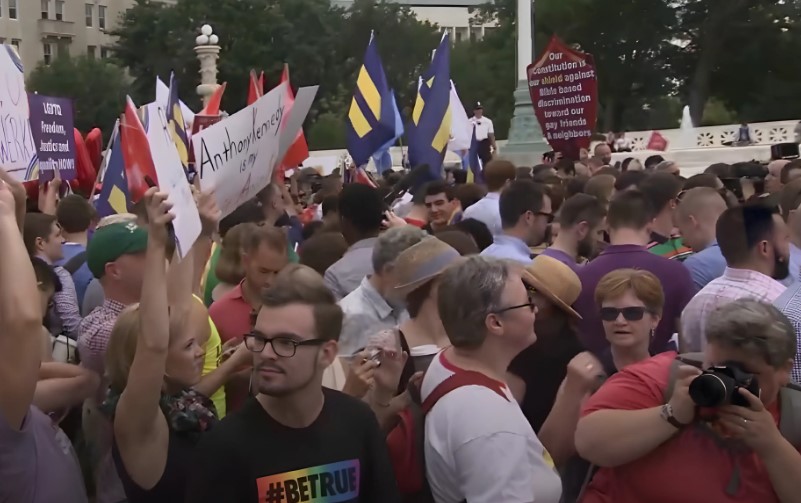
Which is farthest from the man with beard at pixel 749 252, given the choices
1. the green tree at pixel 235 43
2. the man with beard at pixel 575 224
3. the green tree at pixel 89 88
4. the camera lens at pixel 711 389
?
the green tree at pixel 89 88

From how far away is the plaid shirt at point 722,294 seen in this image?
4.77 m

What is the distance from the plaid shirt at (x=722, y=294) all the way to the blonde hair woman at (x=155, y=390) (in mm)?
1965

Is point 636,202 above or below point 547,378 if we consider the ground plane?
above

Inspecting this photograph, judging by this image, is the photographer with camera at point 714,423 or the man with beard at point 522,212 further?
the man with beard at point 522,212

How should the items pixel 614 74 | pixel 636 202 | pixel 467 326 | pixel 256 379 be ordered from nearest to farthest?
1. pixel 256 379
2. pixel 467 326
3. pixel 636 202
4. pixel 614 74

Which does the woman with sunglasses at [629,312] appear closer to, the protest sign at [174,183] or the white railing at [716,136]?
the protest sign at [174,183]

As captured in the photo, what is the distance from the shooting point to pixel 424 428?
3.59 m

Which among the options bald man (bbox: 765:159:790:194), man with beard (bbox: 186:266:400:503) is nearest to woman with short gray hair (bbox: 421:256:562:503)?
man with beard (bbox: 186:266:400:503)

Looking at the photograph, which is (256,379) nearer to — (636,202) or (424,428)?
(424,428)

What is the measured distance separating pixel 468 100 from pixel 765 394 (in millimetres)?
64199

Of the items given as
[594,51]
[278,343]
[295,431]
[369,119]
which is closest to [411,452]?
[295,431]

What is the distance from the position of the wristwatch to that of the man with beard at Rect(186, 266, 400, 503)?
769 millimetres

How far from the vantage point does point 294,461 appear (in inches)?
127

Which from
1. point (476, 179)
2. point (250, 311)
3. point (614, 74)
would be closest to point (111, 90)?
point (614, 74)
